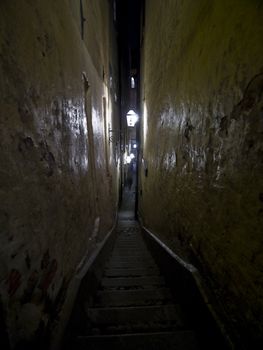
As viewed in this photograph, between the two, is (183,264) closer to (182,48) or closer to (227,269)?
(227,269)

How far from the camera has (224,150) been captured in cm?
168

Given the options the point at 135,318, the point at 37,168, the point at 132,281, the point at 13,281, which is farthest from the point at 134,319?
the point at 37,168

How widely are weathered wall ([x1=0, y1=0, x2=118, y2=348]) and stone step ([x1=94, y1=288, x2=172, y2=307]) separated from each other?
637 mm

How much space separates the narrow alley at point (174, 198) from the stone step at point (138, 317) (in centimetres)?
1

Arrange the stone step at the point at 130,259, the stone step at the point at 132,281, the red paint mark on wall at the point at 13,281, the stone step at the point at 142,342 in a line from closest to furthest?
the red paint mark on wall at the point at 13,281 < the stone step at the point at 142,342 < the stone step at the point at 132,281 < the stone step at the point at 130,259

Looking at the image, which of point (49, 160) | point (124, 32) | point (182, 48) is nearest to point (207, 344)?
point (49, 160)

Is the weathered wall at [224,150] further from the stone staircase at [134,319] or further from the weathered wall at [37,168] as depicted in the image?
the weathered wall at [37,168]

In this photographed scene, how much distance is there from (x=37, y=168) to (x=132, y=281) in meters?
2.36

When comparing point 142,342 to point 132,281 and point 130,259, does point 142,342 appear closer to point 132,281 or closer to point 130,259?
point 132,281

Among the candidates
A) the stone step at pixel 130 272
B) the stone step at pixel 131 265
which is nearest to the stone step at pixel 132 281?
the stone step at pixel 130 272

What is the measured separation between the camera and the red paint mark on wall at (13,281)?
1.19m

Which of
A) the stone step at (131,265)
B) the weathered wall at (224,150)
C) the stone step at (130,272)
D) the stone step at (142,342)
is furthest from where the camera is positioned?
the stone step at (131,265)

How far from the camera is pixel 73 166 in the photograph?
2.64 meters

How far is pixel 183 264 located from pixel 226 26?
7.55 ft
